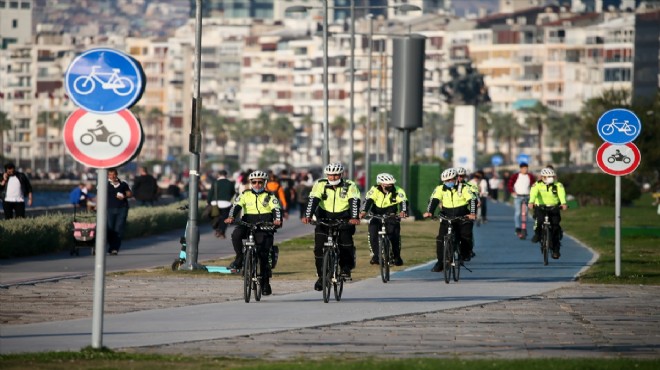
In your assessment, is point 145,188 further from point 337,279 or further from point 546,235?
point 337,279

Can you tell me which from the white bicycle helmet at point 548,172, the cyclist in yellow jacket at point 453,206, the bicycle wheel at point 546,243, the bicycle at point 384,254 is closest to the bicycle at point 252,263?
the bicycle at point 384,254

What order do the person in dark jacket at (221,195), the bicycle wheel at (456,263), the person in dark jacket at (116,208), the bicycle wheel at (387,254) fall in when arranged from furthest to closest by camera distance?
the person in dark jacket at (221,195) → the person in dark jacket at (116,208) → the bicycle wheel at (456,263) → the bicycle wheel at (387,254)

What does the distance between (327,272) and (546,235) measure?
35.3 ft

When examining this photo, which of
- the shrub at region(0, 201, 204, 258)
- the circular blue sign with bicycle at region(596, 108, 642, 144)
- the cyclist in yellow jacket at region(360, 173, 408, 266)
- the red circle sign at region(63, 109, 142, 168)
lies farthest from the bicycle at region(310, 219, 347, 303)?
the shrub at region(0, 201, 204, 258)

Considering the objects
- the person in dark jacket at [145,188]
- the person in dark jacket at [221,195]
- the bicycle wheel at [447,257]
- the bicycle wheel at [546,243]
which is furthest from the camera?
the person in dark jacket at [145,188]

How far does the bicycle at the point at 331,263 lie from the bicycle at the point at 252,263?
67 centimetres

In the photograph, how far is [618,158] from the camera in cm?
2709

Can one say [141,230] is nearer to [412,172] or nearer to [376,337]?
[412,172]

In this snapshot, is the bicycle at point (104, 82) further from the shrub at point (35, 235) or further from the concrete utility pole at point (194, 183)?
the shrub at point (35, 235)

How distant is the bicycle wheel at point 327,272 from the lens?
22328mm

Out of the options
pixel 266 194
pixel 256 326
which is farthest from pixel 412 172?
pixel 256 326

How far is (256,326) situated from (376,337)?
59.1 inches

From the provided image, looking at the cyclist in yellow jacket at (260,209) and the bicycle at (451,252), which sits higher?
the cyclist in yellow jacket at (260,209)

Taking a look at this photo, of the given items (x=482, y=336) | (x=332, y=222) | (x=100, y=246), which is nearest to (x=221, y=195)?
(x=332, y=222)
